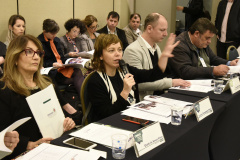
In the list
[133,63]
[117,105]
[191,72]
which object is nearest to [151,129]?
[117,105]

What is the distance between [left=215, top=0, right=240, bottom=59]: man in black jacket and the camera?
5.30m

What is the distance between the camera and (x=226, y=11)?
5418 millimetres

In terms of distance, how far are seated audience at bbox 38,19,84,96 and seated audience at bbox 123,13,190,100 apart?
1.23 meters

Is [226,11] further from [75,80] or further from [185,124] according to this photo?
[185,124]

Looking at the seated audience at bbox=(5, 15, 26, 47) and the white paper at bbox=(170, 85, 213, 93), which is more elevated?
the seated audience at bbox=(5, 15, 26, 47)

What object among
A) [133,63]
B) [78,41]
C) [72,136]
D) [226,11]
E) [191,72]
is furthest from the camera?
[226,11]

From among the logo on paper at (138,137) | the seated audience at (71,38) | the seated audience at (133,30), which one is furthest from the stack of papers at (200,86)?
the seated audience at (133,30)

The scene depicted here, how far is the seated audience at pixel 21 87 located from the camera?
1503 millimetres

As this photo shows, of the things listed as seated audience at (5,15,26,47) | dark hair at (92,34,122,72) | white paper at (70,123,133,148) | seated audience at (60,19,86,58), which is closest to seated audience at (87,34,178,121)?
dark hair at (92,34,122,72)

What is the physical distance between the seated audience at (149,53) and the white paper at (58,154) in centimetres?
146

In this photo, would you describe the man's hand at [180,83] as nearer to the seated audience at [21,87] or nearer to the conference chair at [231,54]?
the seated audience at [21,87]

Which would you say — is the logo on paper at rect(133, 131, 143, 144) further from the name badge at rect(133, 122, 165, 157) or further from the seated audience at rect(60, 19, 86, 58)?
the seated audience at rect(60, 19, 86, 58)

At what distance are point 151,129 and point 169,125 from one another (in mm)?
310

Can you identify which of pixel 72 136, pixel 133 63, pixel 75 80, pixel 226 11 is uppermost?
pixel 226 11
